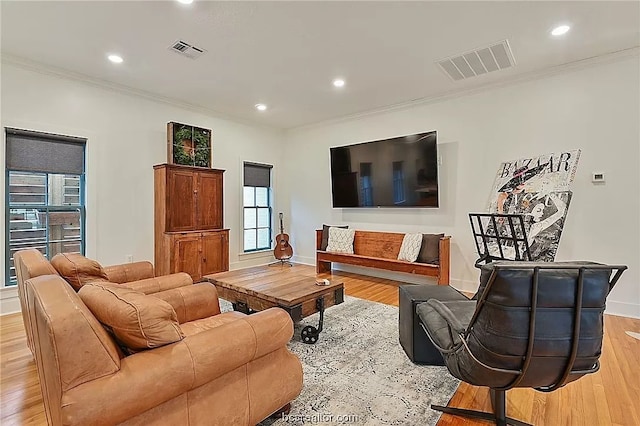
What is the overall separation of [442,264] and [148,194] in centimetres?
432

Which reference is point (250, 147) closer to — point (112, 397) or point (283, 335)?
point (283, 335)

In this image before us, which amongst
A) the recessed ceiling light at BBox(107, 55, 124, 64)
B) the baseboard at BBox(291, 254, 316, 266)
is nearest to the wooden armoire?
the recessed ceiling light at BBox(107, 55, 124, 64)

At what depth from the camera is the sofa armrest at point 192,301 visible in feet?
7.59

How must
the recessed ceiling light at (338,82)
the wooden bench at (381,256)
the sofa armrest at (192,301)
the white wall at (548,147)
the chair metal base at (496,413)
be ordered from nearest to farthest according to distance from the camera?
the chair metal base at (496,413) → the sofa armrest at (192,301) → the white wall at (548,147) → the recessed ceiling light at (338,82) → the wooden bench at (381,256)

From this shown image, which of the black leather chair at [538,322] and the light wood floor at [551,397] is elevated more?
the black leather chair at [538,322]

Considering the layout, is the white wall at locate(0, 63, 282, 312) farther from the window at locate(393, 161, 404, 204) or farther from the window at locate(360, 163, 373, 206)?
the window at locate(393, 161, 404, 204)

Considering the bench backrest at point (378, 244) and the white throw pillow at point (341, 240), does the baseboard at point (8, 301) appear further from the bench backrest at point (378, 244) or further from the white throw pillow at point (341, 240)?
the bench backrest at point (378, 244)

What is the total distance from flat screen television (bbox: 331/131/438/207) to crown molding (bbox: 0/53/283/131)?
2276 millimetres

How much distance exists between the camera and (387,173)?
5266mm

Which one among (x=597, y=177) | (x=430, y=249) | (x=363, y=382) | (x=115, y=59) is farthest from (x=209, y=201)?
(x=597, y=177)

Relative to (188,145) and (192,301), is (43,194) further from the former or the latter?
(192,301)

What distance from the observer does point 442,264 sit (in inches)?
174

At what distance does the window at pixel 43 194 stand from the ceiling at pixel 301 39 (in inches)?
38.5

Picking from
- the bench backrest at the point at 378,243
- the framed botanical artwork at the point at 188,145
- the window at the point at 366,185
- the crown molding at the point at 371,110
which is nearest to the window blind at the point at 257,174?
the crown molding at the point at 371,110
